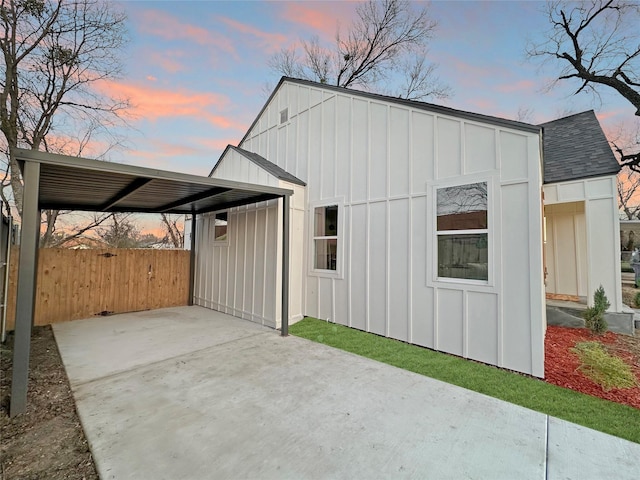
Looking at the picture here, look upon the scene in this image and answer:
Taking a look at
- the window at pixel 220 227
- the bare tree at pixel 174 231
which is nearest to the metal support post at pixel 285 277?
the window at pixel 220 227

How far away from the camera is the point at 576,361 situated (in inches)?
166

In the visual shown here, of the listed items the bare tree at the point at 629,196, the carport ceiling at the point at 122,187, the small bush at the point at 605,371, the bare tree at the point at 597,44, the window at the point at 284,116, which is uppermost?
the bare tree at the point at 597,44

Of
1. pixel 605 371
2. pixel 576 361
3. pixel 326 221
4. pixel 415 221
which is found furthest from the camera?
pixel 326 221

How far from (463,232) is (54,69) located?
11749 millimetres

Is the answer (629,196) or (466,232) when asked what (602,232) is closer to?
(466,232)

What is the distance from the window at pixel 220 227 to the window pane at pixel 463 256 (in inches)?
210

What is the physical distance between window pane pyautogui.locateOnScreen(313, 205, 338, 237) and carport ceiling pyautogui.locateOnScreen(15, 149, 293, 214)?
3.81 feet

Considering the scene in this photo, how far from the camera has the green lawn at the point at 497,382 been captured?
112 inches

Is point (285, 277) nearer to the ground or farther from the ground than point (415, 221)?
nearer to the ground

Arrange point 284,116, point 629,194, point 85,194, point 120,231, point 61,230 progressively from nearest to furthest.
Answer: point 85,194
point 284,116
point 61,230
point 120,231
point 629,194

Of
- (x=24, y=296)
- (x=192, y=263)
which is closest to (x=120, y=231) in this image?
(x=192, y=263)

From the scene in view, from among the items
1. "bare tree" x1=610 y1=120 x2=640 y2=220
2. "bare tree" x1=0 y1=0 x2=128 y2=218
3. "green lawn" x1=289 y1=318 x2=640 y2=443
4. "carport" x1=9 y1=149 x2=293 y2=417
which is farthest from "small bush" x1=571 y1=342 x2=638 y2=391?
"bare tree" x1=610 y1=120 x2=640 y2=220

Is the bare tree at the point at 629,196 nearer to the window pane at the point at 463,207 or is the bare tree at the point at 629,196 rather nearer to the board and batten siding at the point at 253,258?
the window pane at the point at 463,207

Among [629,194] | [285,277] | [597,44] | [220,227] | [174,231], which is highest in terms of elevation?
[597,44]
